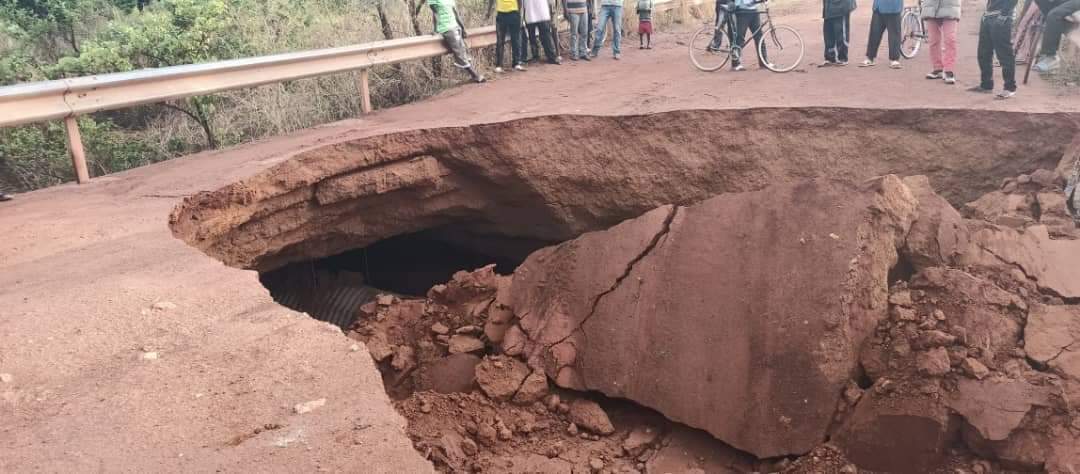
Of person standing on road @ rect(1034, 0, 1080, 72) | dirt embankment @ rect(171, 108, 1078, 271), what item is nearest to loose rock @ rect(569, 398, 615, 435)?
dirt embankment @ rect(171, 108, 1078, 271)

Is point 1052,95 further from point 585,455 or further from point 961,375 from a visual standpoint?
point 585,455

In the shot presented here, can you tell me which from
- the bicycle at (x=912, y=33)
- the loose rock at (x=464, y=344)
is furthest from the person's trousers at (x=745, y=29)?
the loose rock at (x=464, y=344)

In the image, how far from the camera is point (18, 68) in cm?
870

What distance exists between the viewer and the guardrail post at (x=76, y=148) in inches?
237

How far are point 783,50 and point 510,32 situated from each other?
3731mm

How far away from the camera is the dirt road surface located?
8.50 ft

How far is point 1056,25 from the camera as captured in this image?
7.96 metres

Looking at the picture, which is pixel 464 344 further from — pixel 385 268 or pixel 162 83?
pixel 385 268

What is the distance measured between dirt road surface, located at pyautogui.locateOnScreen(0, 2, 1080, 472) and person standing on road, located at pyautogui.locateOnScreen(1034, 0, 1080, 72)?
25.3 ft

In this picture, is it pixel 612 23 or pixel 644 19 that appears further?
pixel 644 19

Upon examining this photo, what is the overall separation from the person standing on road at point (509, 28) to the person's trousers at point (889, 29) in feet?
14.8

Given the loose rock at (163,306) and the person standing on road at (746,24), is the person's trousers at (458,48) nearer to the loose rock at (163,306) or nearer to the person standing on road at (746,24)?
the person standing on road at (746,24)

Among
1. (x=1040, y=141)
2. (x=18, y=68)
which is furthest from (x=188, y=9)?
(x=1040, y=141)

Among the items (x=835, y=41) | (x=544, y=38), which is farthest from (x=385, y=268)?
(x=835, y=41)
